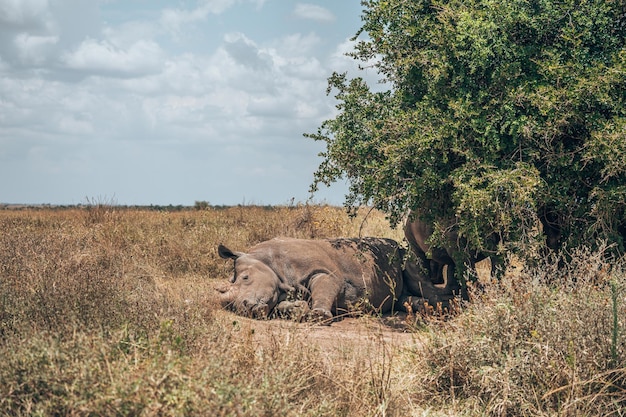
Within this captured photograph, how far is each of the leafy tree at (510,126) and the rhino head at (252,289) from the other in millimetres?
2310

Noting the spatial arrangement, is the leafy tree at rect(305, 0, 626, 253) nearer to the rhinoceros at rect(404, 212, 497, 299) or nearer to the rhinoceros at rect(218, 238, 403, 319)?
the rhinoceros at rect(404, 212, 497, 299)

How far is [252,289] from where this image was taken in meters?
12.3

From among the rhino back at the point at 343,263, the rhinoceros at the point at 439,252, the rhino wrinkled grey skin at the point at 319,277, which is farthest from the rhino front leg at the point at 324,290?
the rhinoceros at the point at 439,252

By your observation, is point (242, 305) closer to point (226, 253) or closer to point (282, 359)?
point (226, 253)

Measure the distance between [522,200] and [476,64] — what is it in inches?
94.8

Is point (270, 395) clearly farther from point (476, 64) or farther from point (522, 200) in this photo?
point (476, 64)

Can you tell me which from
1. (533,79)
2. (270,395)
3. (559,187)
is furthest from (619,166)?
(270,395)

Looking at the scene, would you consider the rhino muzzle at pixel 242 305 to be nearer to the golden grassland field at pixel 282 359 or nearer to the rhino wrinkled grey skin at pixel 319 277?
the rhino wrinkled grey skin at pixel 319 277

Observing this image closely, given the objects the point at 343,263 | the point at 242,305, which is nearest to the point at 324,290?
the point at 343,263

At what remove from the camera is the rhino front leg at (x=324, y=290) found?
42.6ft

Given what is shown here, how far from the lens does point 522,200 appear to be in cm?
1110

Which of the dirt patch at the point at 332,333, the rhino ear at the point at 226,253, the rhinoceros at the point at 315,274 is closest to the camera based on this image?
the dirt patch at the point at 332,333

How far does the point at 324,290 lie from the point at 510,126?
4172mm

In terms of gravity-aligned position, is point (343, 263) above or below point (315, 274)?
above
